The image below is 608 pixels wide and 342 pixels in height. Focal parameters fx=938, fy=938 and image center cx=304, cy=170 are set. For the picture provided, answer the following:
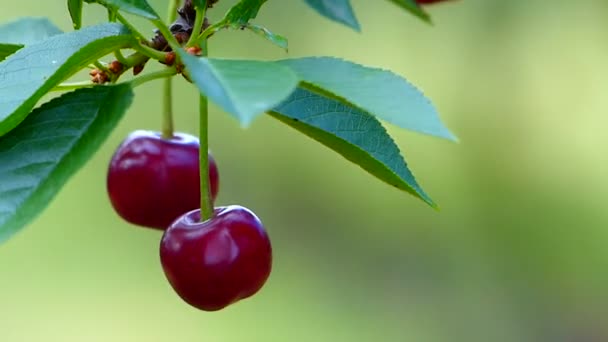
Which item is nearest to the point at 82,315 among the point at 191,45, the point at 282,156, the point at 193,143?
the point at 282,156

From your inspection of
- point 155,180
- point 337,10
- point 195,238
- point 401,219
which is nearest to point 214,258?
point 195,238

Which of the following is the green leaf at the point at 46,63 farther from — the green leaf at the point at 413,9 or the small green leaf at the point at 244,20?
the green leaf at the point at 413,9

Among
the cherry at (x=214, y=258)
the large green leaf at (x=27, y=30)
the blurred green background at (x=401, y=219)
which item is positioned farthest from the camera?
the blurred green background at (x=401, y=219)

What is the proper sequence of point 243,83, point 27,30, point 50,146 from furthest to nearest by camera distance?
1. point 27,30
2. point 50,146
3. point 243,83

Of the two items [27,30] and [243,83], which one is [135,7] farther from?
[27,30]

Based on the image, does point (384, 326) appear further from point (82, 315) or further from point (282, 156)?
point (82, 315)

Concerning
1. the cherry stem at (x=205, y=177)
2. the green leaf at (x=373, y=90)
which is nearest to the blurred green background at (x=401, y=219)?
the cherry stem at (x=205, y=177)
